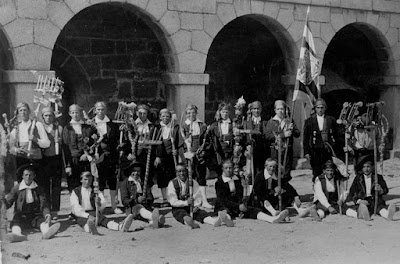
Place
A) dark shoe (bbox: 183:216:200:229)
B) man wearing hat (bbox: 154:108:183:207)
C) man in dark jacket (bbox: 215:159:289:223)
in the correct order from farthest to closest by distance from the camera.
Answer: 1. man wearing hat (bbox: 154:108:183:207)
2. man in dark jacket (bbox: 215:159:289:223)
3. dark shoe (bbox: 183:216:200:229)

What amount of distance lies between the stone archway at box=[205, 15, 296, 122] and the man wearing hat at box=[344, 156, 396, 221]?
4.28m

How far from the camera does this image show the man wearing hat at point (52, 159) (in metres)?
7.05

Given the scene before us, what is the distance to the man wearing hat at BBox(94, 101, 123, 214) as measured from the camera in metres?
7.51

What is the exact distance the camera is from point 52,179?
7.15 meters

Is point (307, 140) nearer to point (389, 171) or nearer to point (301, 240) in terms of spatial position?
point (301, 240)

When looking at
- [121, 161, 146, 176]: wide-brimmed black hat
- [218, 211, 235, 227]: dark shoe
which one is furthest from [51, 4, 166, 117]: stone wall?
[218, 211, 235, 227]: dark shoe

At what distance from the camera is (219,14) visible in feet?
31.4

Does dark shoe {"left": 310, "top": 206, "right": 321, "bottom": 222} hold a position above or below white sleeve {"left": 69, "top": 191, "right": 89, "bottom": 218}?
below

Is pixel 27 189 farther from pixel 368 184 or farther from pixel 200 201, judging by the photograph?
pixel 368 184

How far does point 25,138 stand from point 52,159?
0.42 meters

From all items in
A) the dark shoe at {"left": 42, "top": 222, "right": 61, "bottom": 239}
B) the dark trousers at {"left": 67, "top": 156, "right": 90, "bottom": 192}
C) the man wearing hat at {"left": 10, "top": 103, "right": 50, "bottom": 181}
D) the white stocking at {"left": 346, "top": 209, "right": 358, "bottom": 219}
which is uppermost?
the man wearing hat at {"left": 10, "top": 103, "right": 50, "bottom": 181}

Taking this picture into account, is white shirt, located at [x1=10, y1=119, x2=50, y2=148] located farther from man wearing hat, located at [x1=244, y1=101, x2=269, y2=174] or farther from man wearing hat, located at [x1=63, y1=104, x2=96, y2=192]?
man wearing hat, located at [x1=244, y1=101, x2=269, y2=174]

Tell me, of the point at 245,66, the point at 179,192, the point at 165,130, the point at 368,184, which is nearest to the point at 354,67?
the point at 245,66

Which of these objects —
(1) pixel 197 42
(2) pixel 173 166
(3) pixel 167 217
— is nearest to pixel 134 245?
(3) pixel 167 217
